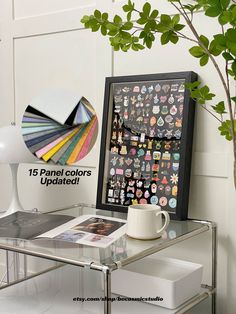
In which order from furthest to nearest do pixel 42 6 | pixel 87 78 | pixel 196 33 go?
pixel 42 6
pixel 87 78
pixel 196 33

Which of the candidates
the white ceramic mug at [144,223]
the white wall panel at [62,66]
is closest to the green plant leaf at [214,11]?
the white ceramic mug at [144,223]

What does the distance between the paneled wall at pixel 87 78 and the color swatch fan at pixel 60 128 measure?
7cm

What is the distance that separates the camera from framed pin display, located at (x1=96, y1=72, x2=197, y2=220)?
1.42m

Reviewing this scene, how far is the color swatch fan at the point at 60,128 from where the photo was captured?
1.62 m

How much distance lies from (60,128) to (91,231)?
497 millimetres

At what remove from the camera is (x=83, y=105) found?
1.66m

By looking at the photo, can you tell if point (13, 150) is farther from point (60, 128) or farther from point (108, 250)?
point (108, 250)

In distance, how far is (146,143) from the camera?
4.91ft

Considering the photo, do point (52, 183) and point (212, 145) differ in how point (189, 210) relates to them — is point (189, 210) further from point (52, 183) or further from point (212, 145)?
point (52, 183)

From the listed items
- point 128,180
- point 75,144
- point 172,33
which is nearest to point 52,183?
point 75,144

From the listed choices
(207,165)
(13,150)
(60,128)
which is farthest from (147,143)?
(13,150)

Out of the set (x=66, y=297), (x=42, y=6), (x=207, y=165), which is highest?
(x=42, y=6)

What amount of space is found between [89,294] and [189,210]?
432 millimetres

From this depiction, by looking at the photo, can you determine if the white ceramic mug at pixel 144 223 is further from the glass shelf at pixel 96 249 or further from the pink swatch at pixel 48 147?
the pink swatch at pixel 48 147
